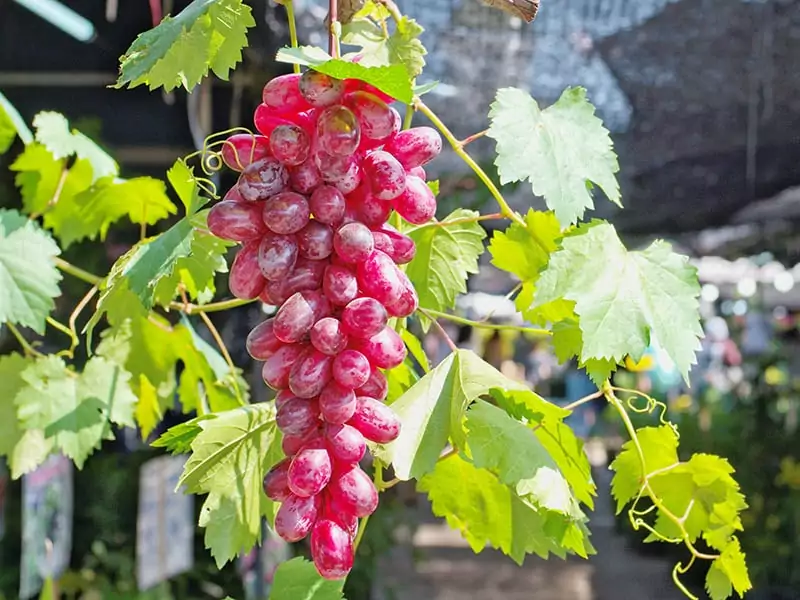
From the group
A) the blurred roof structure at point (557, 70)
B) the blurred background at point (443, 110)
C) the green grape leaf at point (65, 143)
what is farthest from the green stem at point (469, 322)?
the blurred roof structure at point (557, 70)

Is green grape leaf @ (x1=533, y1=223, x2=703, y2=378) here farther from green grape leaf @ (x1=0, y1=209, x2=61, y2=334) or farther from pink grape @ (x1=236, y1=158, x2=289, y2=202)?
green grape leaf @ (x1=0, y1=209, x2=61, y2=334)

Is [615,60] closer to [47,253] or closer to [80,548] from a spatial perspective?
[47,253]

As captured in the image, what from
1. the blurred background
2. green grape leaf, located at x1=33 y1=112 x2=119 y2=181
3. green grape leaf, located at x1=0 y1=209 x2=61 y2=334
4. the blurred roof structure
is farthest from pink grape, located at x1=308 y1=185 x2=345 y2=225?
the blurred roof structure

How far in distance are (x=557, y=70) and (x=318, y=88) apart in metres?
1.66

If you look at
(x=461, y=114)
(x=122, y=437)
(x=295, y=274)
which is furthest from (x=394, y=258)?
(x=122, y=437)

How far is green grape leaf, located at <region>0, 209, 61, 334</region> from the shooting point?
748 millimetres

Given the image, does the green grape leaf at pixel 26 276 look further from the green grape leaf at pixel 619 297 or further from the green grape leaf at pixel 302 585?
the green grape leaf at pixel 619 297

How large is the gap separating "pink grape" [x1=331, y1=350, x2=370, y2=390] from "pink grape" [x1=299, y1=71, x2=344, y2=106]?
0.15 m

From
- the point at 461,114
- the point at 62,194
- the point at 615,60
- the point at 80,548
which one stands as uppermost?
the point at 62,194

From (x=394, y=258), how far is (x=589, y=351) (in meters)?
0.15

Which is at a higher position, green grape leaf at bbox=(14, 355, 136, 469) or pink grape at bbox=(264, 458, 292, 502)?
pink grape at bbox=(264, 458, 292, 502)

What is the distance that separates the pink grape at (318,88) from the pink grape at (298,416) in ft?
0.59

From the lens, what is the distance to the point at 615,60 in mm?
2029

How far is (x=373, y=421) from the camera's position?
20.7 inches
